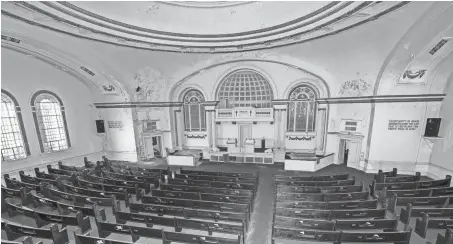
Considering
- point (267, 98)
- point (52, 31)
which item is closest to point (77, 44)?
point (52, 31)

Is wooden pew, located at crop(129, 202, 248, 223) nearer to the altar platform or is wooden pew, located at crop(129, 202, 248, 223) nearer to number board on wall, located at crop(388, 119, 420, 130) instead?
the altar platform

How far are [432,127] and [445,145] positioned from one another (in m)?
1.09

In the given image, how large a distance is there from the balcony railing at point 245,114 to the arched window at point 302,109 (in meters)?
1.63

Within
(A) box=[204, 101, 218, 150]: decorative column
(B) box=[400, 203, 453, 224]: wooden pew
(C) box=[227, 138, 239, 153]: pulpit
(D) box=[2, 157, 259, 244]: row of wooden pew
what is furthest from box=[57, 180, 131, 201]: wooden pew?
(B) box=[400, 203, 453, 224]: wooden pew

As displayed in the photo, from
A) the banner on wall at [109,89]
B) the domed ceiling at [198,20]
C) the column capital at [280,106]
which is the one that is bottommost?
the column capital at [280,106]

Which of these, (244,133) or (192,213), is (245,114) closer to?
(244,133)

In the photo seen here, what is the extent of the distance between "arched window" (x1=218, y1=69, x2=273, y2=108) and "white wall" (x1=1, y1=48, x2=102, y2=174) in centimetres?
1046

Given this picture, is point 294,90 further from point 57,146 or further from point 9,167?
point 9,167

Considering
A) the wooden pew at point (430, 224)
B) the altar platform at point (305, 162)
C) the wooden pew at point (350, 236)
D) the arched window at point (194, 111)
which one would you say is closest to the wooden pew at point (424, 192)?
the wooden pew at point (430, 224)

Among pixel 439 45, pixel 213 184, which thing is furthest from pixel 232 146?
pixel 439 45

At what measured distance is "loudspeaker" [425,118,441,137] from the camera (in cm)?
→ 1067

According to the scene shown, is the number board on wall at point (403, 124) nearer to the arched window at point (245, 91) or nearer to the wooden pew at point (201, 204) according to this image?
the arched window at point (245, 91)

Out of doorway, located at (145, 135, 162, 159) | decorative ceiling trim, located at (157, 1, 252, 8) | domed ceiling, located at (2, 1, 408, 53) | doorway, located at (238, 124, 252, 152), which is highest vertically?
decorative ceiling trim, located at (157, 1, 252, 8)

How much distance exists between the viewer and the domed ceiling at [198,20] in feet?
24.6
